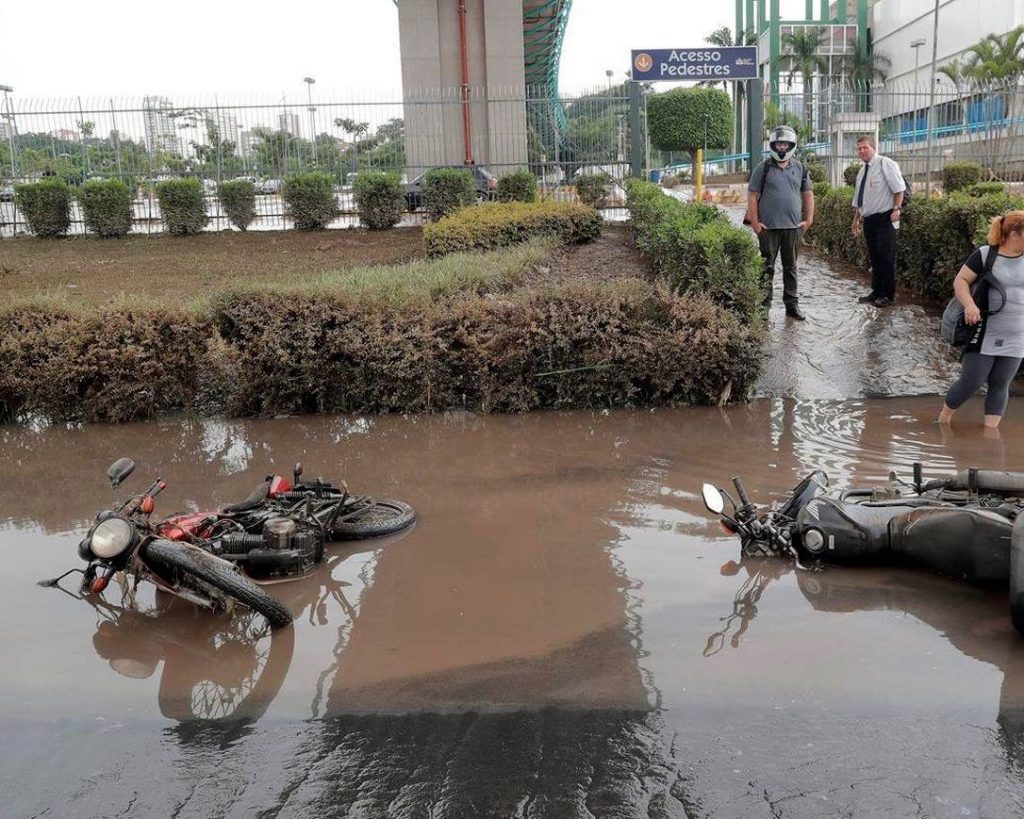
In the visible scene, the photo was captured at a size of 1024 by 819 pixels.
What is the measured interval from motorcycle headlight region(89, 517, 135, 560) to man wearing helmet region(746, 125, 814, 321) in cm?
700

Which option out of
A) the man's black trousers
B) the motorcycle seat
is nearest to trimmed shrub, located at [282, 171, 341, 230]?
the man's black trousers

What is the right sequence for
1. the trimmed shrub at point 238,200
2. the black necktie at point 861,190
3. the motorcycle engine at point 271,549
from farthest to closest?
the trimmed shrub at point 238,200
the black necktie at point 861,190
the motorcycle engine at point 271,549

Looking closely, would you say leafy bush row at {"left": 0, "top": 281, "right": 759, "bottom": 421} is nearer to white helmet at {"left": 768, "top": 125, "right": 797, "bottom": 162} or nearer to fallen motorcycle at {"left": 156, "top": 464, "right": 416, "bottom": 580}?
white helmet at {"left": 768, "top": 125, "right": 797, "bottom": 162}

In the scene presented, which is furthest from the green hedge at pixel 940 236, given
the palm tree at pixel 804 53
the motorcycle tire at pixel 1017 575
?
the palm tree at pixel 804 53

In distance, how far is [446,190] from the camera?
19266 mm

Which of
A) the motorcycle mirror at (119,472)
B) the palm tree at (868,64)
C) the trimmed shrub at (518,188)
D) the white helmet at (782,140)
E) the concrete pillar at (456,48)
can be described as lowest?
the motorcycle mirror at (119,472)

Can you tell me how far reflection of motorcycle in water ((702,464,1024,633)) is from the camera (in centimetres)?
412

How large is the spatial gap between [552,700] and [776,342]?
21.4ft

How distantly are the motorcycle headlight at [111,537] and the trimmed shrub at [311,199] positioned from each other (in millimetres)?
16223

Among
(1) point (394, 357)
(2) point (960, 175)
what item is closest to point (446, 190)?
(1) point (394, 357)

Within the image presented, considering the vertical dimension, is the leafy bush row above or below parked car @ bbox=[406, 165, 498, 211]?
below

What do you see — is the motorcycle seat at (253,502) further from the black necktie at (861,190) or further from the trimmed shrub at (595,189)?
the trimmed shrub at (595,189)

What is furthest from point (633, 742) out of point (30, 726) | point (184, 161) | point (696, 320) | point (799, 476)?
point (184, 161)

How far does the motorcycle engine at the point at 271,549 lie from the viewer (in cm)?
465
